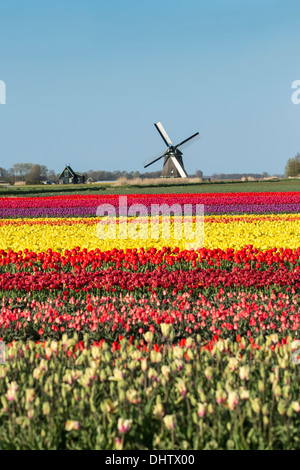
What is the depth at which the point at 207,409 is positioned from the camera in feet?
12.0

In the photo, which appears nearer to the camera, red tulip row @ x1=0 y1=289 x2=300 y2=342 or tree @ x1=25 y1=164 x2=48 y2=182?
red tulip row @ x1=0 y1=289 x2=300 y2=342

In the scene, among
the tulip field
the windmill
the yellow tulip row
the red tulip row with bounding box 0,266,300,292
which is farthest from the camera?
the windmill

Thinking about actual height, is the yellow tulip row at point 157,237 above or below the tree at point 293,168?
below

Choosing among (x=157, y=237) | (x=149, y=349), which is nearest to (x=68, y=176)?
(x=157, y=237)

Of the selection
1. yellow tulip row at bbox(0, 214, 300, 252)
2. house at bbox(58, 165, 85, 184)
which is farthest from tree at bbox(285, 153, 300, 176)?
yellow tulip row at bbox(0, 214, 300, 252)

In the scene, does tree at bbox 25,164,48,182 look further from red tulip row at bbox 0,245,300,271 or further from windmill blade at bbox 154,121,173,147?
red tulip row at bbox 0,245,300,271

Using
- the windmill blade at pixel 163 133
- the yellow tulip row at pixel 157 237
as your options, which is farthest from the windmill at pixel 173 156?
the yellow tulip row at pixel 157 237

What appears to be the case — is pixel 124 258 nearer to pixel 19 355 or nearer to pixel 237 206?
pixel 19 355

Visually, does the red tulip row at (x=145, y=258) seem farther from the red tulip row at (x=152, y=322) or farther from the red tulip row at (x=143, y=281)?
the red tulip row at (x=152, y=322)

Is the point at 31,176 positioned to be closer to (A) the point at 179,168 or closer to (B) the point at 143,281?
(A) the point at 179,168

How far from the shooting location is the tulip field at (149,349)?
352cm

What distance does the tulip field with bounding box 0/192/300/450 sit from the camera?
352 cm

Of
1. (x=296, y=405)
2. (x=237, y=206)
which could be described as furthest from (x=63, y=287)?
(x=237, y=206)

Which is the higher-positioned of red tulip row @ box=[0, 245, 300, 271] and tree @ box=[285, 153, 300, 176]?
tree @ box=[285, 153, 300, 176]
